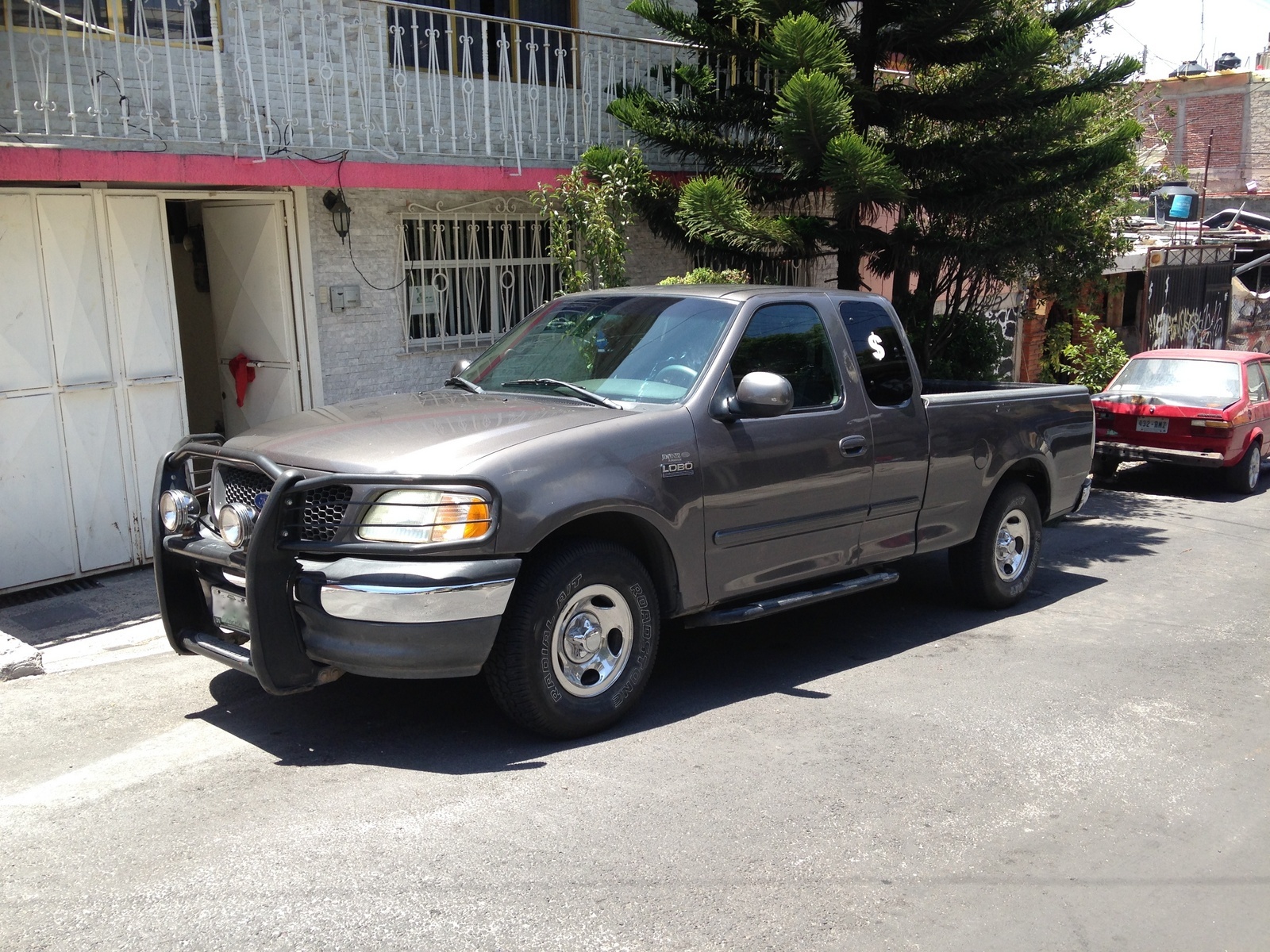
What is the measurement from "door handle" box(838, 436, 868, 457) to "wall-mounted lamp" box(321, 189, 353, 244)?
5.06m

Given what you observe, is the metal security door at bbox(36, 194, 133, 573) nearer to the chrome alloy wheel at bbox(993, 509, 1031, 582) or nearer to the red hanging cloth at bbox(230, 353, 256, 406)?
the red hanging cloth at bbox(230, 353, 256, 406)

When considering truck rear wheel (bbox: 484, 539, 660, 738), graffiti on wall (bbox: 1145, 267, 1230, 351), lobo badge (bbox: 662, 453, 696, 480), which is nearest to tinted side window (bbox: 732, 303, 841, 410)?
lobo badge (bbox: 662, 453, 696, 480)

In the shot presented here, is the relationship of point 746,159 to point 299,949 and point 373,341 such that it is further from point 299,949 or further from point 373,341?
point 299,949

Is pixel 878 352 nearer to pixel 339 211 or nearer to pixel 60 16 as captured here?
pixel 339 211

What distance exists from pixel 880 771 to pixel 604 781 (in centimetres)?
117

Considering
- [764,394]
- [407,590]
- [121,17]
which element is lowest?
[407,590]

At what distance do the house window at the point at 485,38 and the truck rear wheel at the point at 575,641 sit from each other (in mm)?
6010

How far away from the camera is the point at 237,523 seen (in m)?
4.91

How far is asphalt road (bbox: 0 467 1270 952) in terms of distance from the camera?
148 inches

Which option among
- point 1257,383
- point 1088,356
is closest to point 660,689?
point 1257,383

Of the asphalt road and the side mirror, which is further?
the side mirror

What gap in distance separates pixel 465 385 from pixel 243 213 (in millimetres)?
4251

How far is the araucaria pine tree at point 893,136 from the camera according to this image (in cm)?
988

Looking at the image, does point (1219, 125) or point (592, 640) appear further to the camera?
point (1219, 125)
